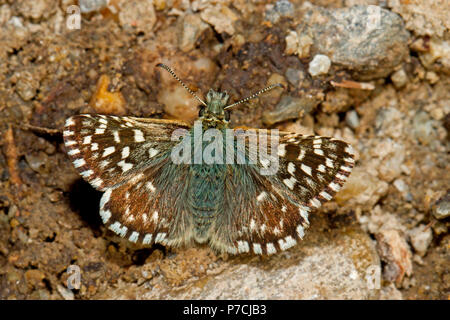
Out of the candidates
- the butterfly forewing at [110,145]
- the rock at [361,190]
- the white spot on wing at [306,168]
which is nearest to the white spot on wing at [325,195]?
the white spot on wing at [306,168]

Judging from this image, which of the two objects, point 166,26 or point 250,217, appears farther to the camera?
point 166,26

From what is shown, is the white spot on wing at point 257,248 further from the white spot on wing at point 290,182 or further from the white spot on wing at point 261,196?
the white spot on wing at point 290,182

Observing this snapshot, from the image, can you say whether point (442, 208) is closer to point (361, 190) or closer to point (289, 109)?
point (361, 190)

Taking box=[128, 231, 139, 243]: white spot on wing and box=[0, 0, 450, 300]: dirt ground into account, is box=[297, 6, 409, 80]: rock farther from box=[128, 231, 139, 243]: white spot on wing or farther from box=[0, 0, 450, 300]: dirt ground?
box=[128, 231, 139, 243]: white spot on wing

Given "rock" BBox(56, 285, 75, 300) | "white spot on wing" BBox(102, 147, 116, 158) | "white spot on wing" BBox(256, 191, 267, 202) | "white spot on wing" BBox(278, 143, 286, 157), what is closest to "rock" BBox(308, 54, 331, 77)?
"white spot on wing" BBox(278, 143, 286, 157)

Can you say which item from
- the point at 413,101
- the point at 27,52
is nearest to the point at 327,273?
the point at 413,101

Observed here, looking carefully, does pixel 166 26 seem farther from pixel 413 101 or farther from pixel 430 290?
pixel 430 290
